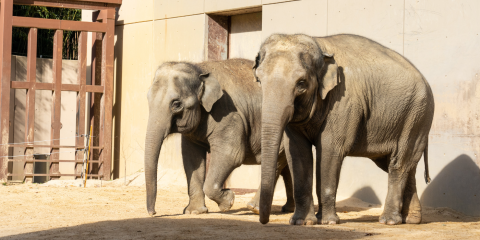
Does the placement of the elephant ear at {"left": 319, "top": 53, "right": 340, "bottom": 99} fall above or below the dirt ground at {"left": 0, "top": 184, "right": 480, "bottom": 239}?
above

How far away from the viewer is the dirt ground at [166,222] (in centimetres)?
567

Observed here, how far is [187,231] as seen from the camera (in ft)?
19.0

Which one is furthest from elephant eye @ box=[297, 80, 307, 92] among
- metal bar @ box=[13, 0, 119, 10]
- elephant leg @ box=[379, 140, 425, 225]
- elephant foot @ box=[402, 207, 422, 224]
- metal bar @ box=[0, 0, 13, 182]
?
metal bar @ box=[13, 0, 119, 10]

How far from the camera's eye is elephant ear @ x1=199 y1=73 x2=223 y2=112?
7652 millimetres

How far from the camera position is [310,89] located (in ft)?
20.1

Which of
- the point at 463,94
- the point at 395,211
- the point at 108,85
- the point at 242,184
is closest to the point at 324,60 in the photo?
the point at 395,211

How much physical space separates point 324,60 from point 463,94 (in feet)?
11.0

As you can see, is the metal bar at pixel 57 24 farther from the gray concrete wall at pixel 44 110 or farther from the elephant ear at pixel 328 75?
the elephant ear at pixel 328 75

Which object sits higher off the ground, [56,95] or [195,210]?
[56,95]

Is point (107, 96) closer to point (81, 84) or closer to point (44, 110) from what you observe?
point (81, 84)

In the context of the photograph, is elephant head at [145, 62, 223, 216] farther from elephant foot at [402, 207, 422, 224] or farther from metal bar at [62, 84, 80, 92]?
metal bar at [62, 84, 80, 92]

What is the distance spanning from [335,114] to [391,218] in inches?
56.7

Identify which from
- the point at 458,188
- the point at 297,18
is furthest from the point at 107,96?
the point at 458,188

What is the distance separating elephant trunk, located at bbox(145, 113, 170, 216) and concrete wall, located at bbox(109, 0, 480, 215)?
3.96 m
